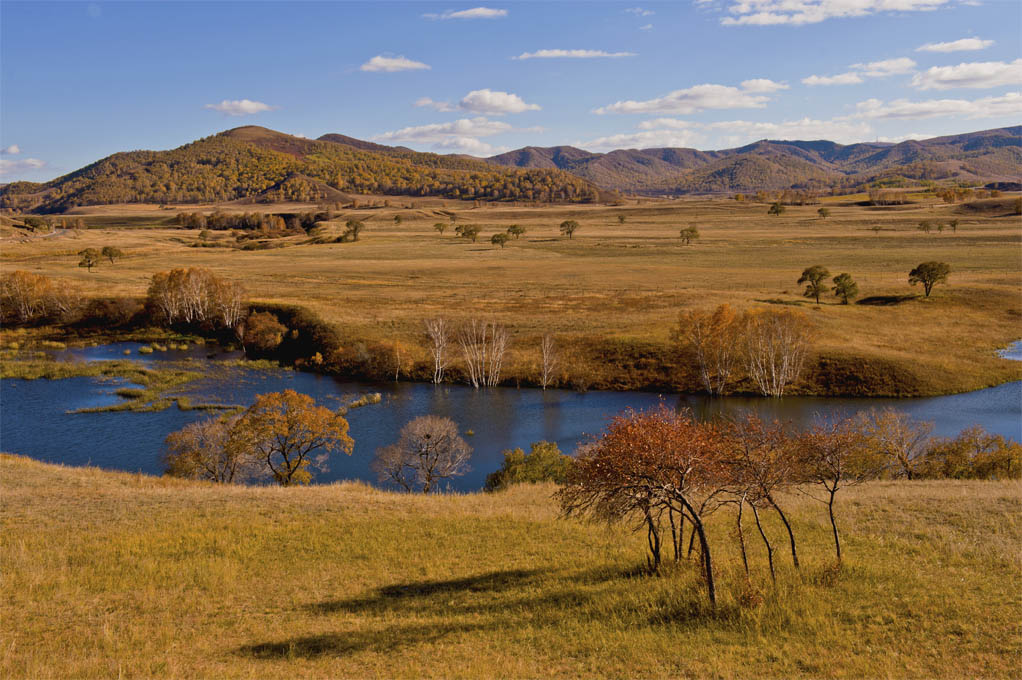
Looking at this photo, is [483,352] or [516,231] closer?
[483,352]

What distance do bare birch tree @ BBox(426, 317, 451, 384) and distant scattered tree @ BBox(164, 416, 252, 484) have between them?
91.3 feet

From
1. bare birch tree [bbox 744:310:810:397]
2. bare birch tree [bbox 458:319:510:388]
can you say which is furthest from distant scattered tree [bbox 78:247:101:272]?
bare birch tree [bbox 744:310:810:397]

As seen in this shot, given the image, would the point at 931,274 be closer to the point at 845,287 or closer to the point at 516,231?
the point at 845,287

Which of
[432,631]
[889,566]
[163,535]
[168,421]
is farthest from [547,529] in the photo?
[168,421]

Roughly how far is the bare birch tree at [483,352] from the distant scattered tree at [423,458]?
22469mm

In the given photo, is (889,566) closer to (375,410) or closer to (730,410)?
(730,410)

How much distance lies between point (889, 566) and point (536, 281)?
302 ft

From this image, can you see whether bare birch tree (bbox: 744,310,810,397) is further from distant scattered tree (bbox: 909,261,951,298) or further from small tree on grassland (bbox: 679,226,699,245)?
small tree on grassland (bbox: 679,226,699,245)

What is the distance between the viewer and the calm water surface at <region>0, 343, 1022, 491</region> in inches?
1837

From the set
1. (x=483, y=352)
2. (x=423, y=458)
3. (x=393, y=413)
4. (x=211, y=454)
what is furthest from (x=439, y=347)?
(x=211, y=454)

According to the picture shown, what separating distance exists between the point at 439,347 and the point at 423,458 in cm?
2795

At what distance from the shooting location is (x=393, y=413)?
5597cm

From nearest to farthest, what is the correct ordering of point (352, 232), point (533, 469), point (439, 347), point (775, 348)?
point (533, 469), point (775, 348), point (439, 347), point (352, 232)

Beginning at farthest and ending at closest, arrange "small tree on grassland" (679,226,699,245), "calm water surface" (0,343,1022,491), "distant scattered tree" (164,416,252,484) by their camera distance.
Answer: "small tree on grassland" (679,226,699,245), "calm water surface" (0,343,1022,491), "distant scattered tree" (164,416,252,484)
